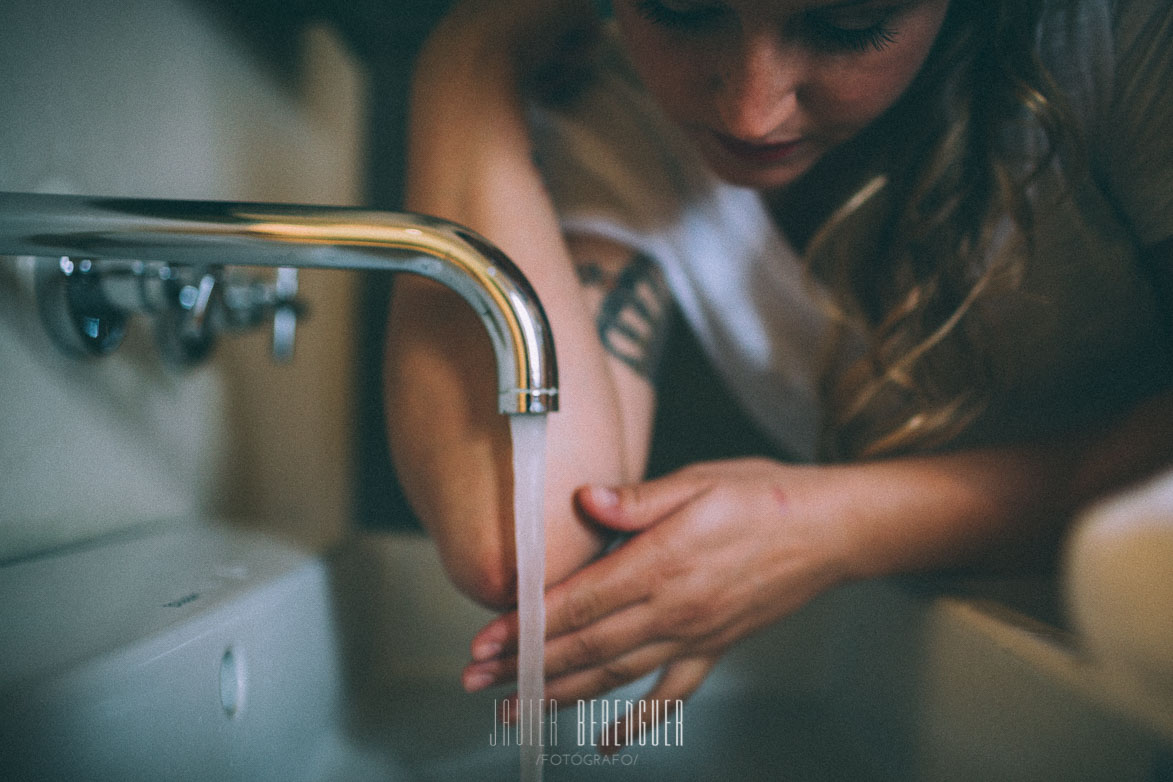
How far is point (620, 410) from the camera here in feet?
1.83

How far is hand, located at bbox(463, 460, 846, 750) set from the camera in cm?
44

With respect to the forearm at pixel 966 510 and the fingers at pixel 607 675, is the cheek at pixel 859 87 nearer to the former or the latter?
the forearm at pixel 966 510

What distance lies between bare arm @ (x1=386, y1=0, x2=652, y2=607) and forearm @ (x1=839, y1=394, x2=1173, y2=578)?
185 millimetres

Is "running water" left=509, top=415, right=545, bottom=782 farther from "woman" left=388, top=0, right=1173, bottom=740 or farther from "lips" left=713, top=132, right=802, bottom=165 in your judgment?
"lips" left=713, top=132, right=802, bottom=165

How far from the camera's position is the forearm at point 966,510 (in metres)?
0.48

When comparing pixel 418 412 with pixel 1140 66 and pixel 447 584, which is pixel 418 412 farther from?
pixel 1140 66

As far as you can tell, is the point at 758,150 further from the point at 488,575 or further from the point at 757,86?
the point at 488,575

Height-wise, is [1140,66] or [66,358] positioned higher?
[1140,66]

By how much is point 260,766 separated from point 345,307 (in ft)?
2.08

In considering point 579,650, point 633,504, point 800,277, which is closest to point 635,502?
point 633,504

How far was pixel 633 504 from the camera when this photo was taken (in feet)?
1.50

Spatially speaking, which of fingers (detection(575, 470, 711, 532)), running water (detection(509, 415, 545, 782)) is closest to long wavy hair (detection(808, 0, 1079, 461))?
fingers (detection(575, 470, 711, 532))

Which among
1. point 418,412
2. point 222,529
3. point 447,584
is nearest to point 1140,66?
point 418,412

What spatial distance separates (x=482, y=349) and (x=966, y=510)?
373mm
